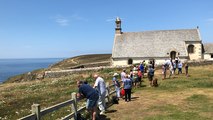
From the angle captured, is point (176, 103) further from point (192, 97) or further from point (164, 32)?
point (164, 32)

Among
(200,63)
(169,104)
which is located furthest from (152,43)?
(169,104)

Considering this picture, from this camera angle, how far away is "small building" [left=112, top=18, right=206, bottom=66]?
59188mm

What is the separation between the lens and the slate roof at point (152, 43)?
59.6 m

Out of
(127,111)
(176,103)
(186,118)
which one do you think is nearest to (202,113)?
(186,118)

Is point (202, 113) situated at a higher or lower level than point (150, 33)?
lower

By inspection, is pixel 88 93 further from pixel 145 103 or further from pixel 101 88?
pixel 145 103

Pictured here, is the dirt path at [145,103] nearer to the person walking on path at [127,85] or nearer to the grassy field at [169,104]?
the grassy field at [169,104]

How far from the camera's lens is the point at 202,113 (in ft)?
51.0

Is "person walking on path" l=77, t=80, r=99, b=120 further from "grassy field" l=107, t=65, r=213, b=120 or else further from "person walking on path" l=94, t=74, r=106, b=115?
"grassy field" l=107, t=65, r=213, b=120

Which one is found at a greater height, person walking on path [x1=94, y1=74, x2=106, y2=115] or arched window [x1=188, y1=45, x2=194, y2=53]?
arched window [x1=188, y1=45, x2=194, y2=53]

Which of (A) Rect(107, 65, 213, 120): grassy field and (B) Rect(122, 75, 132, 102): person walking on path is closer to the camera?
(A) Rect(107, 65, 213, 120): grassy field

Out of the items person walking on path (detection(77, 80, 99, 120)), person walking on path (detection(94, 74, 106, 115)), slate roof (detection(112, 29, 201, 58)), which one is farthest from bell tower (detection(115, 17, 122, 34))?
person walking on path (detection(77, 80, 99, 120))

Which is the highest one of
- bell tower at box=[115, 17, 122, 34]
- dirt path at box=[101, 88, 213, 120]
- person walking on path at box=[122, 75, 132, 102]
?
bell tower at box=[115, 17, 122, 34]

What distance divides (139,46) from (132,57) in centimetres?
325
